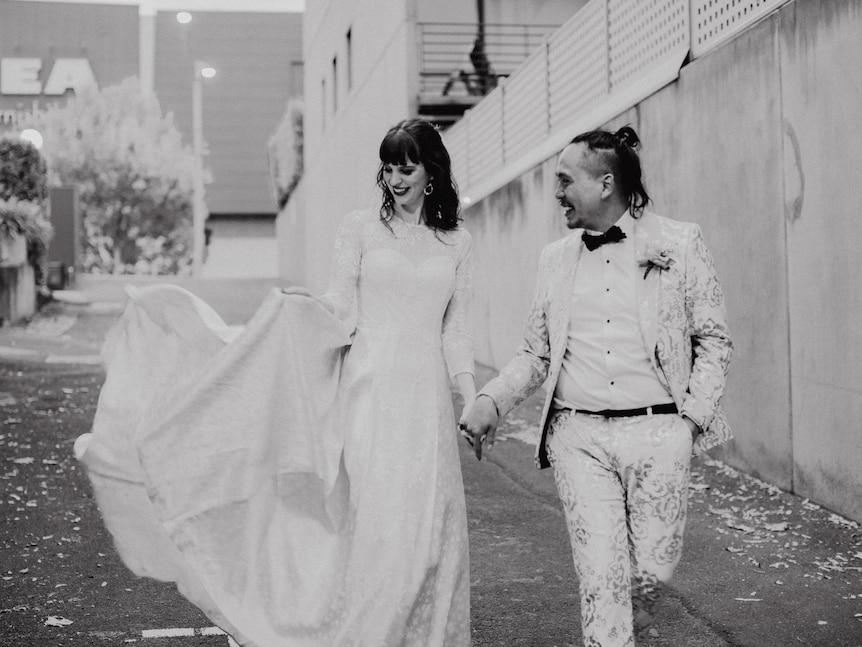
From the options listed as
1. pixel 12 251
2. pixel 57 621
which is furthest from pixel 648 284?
pixel 12 251

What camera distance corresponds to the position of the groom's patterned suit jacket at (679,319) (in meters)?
3.66

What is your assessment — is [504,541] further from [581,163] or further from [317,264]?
[317,264]

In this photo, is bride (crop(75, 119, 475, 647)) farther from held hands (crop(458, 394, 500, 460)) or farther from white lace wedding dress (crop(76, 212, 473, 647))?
held hands (crop(458, 394, 500, 460))

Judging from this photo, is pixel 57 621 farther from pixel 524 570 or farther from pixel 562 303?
pixel 562 303

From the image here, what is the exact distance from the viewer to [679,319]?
3.70 meters

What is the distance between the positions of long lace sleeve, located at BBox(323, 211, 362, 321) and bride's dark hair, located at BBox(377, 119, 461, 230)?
0.13 meters

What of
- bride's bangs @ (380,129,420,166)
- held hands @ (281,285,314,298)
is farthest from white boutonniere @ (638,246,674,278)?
held hands @ (281,285,314,298)

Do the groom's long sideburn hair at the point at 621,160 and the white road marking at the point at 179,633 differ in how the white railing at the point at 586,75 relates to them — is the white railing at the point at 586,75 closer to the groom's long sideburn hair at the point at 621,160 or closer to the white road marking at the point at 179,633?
the groom's long sideburn hair at the point at 621,160

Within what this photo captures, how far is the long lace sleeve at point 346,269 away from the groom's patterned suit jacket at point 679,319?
26.8 inches

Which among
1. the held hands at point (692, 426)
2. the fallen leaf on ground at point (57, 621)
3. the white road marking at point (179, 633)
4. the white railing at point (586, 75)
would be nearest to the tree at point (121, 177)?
the white railing at point (586, 75)

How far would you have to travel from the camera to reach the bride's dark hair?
13.7ft

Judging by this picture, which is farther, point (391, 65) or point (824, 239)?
point (391, 65)

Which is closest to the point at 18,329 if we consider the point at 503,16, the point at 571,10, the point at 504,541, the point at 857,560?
the point at 503,16

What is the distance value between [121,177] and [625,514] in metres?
47.9
